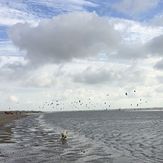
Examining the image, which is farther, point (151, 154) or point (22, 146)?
point (22, 146)

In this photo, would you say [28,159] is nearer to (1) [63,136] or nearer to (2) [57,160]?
(2) [57,160]

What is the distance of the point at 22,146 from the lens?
5069cm

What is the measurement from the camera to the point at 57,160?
38125mm

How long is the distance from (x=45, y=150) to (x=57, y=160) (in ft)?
A: 26.8

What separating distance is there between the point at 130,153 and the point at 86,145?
33.3 feet

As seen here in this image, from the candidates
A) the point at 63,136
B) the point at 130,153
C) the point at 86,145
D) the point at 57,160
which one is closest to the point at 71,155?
the point at 57,160

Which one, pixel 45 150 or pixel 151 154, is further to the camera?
pixel 45 150

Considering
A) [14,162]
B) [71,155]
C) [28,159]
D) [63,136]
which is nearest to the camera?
[14,162]

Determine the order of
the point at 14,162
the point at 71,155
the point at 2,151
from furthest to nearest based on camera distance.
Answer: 1. the point at 2,151
2. the point at 71,155
3. the point at 14,162

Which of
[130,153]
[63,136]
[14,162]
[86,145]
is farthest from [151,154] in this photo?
[63,136]

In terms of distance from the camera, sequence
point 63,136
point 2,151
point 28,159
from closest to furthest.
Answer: point 28,159
point 2,151
point 63,136

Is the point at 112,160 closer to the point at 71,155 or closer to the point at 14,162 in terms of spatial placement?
the point at 71,155

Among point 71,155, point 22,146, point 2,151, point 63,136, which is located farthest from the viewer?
point 63,136

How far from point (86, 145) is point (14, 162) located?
17.4m
